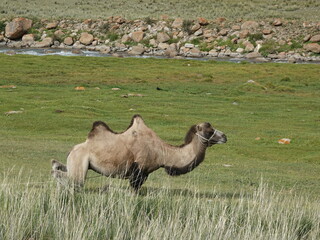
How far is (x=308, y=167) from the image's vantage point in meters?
18.3

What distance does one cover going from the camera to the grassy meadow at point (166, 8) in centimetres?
11631

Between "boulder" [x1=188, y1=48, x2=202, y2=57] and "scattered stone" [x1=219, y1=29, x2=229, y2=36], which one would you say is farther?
"scattered stone" [x1=219, y1=29, x2=229, y2=36]

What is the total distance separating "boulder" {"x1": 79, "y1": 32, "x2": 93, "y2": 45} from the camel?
78.4 m

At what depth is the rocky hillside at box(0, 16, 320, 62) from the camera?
81.0 meters

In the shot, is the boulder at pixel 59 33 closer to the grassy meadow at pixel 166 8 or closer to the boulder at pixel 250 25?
the grassy meadow at pixel 166 8

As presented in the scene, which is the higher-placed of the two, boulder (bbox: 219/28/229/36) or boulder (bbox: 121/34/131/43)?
boulder (bbox: 219/28/229/36)

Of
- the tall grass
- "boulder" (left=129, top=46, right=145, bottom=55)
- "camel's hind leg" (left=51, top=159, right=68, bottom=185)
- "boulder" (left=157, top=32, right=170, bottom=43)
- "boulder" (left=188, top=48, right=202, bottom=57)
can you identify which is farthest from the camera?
"boulder" (left=157, top=32, right=170, bottom=43)

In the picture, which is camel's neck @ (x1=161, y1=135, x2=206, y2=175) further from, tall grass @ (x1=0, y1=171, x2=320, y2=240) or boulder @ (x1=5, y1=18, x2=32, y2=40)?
boulder @ (x1=5, y1=18, x2=32, y2=40)

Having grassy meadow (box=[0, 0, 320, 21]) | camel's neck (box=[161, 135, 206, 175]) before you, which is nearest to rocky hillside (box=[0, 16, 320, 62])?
grassy meadow (box=[0, 0, 320, 21])

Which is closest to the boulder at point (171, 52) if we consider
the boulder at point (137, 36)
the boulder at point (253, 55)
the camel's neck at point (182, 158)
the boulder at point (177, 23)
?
the boulder at point (137, 36)

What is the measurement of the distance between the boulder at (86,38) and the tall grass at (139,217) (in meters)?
78.8

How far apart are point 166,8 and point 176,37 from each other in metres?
41.1

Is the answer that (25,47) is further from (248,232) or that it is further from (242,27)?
(248,232)

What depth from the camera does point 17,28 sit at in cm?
9006
